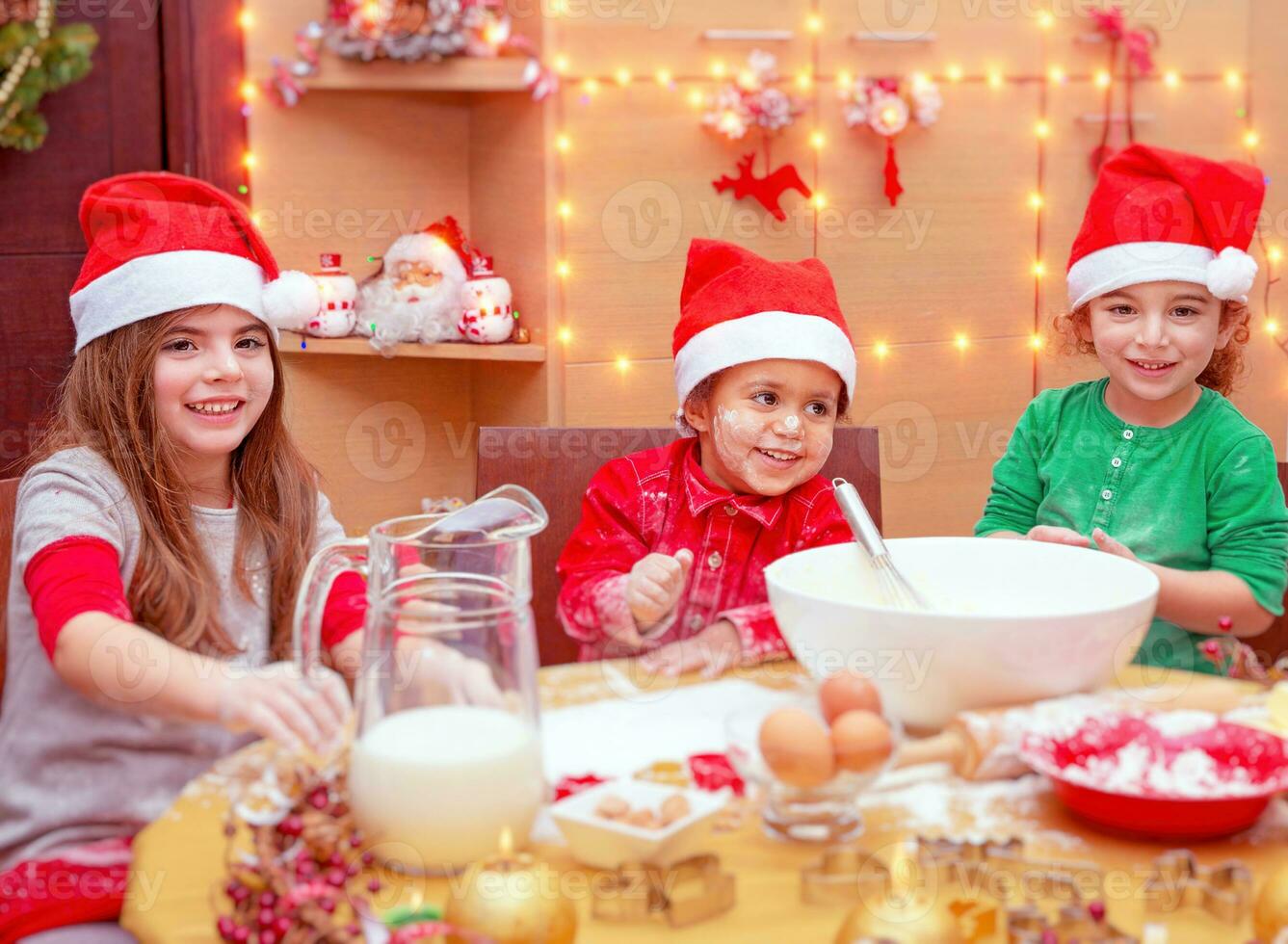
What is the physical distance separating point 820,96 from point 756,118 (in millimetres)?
174

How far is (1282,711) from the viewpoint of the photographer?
0.96 metres

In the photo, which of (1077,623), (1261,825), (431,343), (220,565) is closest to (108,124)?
(431,343)

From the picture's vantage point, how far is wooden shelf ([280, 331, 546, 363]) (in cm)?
265

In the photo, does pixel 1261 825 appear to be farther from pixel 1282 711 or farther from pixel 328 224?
pixel 328 224

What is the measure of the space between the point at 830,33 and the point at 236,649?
6.42ft

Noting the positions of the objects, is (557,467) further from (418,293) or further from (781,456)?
(418,293)

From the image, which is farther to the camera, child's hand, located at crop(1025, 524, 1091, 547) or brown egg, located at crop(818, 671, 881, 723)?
child's hand, located at crop(1025, 524, 1091, 547)

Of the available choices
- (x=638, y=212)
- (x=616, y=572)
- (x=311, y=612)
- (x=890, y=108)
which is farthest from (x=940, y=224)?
(x=311, y=612)

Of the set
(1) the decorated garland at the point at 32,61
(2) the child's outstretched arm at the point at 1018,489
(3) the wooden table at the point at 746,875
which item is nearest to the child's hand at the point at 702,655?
(3) the wooden table at the point at 746,875

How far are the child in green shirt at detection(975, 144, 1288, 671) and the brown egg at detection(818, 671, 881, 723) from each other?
77cm

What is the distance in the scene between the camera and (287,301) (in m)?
1.31

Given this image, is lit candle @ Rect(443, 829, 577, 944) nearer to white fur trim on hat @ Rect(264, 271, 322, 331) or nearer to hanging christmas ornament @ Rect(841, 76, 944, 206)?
white fur trim on hat @ Rect(264, 271, 322, 331)

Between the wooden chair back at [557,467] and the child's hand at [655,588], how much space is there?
0.27 m

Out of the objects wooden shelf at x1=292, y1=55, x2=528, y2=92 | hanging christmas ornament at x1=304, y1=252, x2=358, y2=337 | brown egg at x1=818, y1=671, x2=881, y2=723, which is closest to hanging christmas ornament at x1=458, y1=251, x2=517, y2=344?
hanging christmas ornament at x1=304, y1=252, x2=358, y2=337
